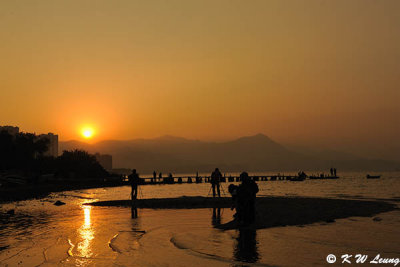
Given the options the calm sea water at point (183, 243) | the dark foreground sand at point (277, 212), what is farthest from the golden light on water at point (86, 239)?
the dark foreground sand at point (277, 212)

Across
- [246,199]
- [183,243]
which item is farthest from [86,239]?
[246,199]

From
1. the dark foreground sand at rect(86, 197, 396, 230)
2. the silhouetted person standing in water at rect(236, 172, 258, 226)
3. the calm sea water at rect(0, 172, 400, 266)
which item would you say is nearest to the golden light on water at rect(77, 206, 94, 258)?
the calm sea water at rect(0, 172, 400, 266)

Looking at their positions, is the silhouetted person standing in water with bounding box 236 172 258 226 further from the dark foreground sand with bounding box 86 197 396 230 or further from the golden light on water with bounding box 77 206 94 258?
the golden light on water with bounding box 77 206 94 258

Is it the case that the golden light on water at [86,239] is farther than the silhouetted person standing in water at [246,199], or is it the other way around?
the silhouetted person standing in water at [246,199]

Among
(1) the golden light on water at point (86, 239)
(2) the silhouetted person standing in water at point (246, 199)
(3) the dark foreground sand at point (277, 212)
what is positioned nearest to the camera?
(1) the golden light on water at point (86, 239)

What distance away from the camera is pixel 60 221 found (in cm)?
2177

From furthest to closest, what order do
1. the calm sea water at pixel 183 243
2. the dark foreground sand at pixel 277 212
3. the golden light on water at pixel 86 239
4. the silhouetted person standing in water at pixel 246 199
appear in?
1. the dark foreground sand at pixel 277 212
2. the silhouetted person standing in water at pixel 246 199
3. the golden light on water at pixel 86 239
4. the calm sea water at pixel 183 243

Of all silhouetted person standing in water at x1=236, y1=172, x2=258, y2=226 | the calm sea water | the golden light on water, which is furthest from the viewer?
silhouetted person standing in water at x1=236, y1=172, x2=258, y2=226

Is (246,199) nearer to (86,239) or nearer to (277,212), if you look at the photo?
(86,239)

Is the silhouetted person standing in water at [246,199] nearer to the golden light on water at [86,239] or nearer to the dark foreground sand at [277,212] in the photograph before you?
the dark foreground sand at [277,212]

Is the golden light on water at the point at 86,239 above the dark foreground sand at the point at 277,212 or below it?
above

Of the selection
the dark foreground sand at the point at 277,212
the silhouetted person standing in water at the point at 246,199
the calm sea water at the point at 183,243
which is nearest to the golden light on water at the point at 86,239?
the calm sea water at the point at 183,243

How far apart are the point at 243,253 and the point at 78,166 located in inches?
4463

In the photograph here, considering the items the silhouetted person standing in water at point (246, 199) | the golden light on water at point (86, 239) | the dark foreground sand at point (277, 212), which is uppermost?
the silhouetted person standing in water at point (246, 199)
